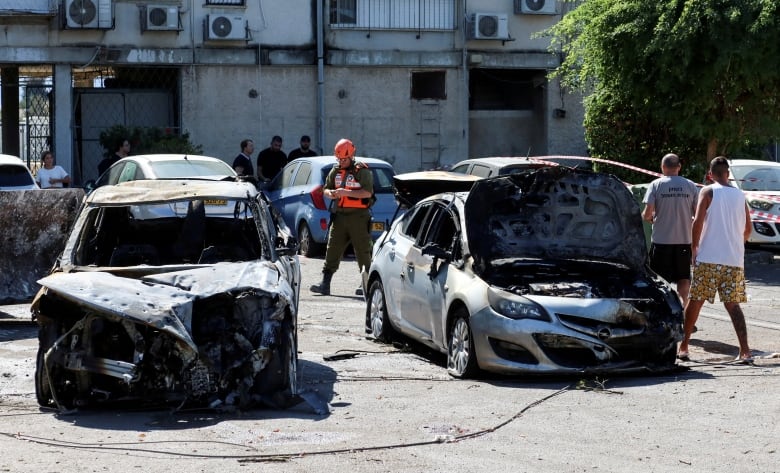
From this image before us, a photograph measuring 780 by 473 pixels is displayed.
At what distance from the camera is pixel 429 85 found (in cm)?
3078

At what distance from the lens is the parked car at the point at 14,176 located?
18.8 meters

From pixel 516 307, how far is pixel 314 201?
10.5 metres

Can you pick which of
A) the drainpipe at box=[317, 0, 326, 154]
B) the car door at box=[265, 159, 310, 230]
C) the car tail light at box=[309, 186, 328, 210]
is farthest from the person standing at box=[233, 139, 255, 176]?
the drainpipe at box=[317, 0, 326, 154]

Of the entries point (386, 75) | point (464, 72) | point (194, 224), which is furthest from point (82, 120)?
point (194, 224)

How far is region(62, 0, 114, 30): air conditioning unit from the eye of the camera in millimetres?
27281

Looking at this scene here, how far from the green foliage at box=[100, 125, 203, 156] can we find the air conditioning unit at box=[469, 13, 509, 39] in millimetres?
7292

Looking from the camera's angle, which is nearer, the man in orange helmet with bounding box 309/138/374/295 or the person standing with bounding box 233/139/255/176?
the man in orange helmet with bounding box 309/138/374/295

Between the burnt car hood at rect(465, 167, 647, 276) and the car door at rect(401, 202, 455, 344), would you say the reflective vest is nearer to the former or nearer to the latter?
the car door at rect(401, 202, 455, 344)

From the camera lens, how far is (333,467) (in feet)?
23.4

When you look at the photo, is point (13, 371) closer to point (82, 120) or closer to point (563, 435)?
point (563, 435)

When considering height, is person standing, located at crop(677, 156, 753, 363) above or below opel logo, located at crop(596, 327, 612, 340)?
above

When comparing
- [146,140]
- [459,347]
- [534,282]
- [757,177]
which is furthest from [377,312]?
[146,140]

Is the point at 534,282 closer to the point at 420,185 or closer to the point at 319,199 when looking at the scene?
the point at 420,185

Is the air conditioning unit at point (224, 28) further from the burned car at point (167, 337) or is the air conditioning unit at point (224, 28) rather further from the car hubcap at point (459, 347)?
the burned car at point (167, 337)
